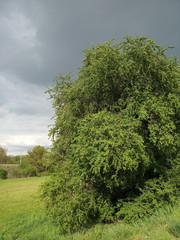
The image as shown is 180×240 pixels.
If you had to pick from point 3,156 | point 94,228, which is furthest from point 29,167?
point 94,228

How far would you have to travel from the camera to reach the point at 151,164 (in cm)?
874

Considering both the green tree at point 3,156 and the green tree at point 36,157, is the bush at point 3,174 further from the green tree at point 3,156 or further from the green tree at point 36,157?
the green tree at point 3,156

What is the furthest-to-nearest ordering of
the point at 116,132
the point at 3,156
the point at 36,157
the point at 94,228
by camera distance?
the point at 3,156 < the point at 36,157 < the point at 94,228 < the point at 116,132

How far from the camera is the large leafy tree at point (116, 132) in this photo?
7.54m

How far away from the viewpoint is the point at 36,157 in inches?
1863

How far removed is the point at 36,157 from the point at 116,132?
141 ft

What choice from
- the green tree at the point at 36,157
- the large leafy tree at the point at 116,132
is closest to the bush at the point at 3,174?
the green tree at the point at 36,157

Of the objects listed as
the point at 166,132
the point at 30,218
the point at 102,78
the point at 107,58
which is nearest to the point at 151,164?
the point at 166,132

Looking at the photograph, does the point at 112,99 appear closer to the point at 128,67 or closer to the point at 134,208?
the point at 128,67

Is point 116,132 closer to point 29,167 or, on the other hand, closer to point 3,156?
point 29,167

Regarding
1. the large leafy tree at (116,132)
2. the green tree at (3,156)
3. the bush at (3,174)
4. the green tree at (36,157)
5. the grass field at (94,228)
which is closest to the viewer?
the grass field at (94,228)

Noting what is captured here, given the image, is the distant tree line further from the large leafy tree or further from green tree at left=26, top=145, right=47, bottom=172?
the large leafy tree

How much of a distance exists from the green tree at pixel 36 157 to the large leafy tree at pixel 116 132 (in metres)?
38.2

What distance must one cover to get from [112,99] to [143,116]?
2.19m
